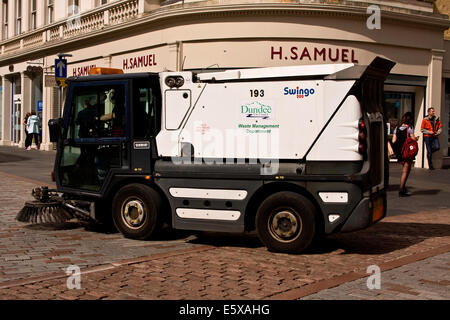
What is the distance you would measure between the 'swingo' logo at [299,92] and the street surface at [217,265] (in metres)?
1.88

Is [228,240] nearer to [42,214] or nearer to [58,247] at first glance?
[58,247]

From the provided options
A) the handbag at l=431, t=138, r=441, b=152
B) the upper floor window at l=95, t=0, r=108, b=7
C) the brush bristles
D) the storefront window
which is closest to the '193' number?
the brush bristles

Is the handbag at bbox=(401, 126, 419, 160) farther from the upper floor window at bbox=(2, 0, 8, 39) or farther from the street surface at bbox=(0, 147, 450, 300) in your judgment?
the upper floor window at bbox=(2, 0, 8, 39)

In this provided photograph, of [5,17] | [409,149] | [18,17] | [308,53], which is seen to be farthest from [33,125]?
[409,149]

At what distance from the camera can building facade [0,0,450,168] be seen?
17.1 m

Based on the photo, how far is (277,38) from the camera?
56.2 ft

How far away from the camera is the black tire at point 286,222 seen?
22.5 feet

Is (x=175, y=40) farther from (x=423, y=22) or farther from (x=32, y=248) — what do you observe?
(x=32, y=248)

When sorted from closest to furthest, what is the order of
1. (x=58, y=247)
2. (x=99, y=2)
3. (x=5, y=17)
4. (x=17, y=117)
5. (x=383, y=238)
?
(x=58, y=247)
(x=383, y=238)
(x=99, y=2)
(x=17, y=117)
(x=5, y=17)

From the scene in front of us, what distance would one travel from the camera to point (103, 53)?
22.3 meters

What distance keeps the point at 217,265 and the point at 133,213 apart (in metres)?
1.82

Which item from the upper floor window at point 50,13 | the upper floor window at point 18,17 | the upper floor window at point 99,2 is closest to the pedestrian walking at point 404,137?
the upper floor window at point 99,2

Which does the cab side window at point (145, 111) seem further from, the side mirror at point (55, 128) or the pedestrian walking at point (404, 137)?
the pedestrian walking at point (404, 137)

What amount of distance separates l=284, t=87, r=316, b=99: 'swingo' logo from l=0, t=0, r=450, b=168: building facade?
10.2m
